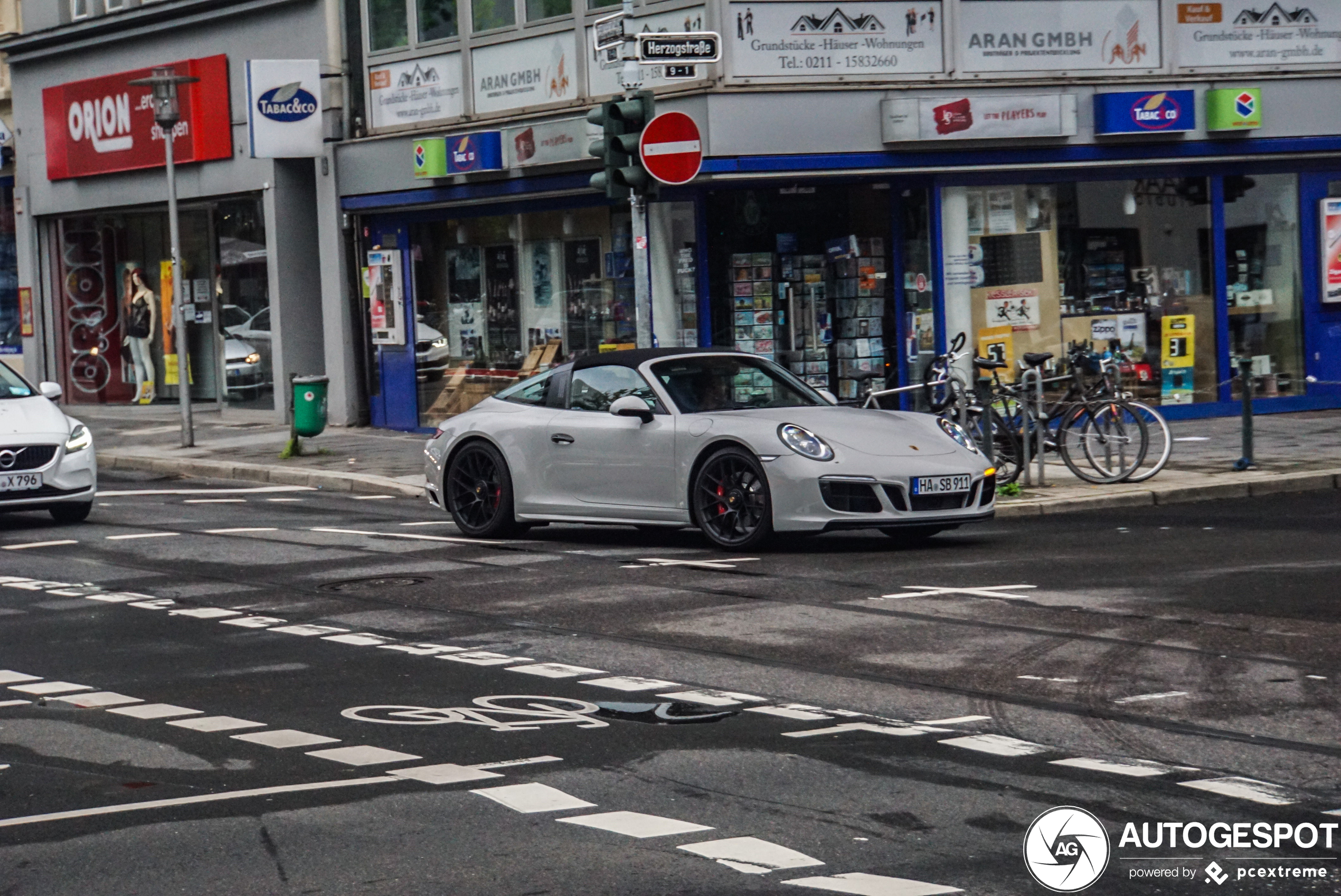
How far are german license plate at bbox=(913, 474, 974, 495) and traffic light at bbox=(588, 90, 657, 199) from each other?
198 inches

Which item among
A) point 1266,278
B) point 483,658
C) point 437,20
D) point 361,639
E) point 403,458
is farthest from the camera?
point 437,20

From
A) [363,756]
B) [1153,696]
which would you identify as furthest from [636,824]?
[1153,696]

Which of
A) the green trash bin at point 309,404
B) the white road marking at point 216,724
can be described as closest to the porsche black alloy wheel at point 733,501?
the white road marking at point 216,724

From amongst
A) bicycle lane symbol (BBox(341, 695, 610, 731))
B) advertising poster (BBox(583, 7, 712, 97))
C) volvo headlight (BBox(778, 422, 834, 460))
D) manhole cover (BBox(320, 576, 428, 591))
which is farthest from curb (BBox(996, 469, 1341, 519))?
bicycle lane symbol (BBox(341, 695, 610, 731))

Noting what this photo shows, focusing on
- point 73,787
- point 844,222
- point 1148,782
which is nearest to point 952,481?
point 1148,782

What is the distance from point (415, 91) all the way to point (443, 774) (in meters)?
18.6

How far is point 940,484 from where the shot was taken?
12.1 metres

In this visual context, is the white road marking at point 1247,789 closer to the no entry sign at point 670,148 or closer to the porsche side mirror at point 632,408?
the porsche side mirror at point 632,408

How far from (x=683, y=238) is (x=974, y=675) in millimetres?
13347

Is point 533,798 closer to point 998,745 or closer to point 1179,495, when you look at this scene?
point 998,745

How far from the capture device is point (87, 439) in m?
15.6

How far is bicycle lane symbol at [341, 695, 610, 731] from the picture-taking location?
716 centimetres

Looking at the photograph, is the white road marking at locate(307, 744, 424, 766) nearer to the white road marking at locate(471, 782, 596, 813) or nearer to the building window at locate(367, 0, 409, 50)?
the white road marking at locate(471, 782, 596, 813)

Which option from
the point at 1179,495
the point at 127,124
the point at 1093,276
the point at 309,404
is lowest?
the point at 1179,495
